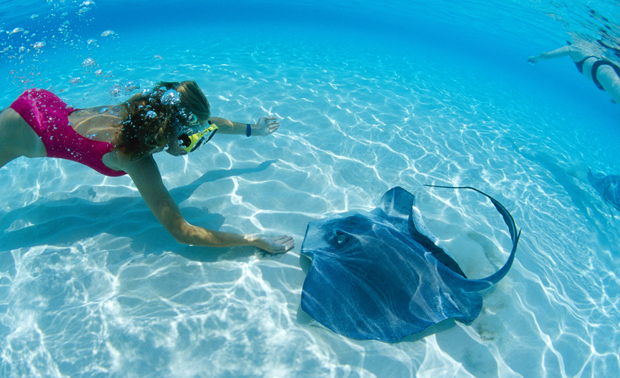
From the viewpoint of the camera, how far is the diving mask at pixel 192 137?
277 cm

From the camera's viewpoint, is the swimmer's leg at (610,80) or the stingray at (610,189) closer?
the stingray at (610,189)

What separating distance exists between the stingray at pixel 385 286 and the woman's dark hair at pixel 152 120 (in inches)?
73.3

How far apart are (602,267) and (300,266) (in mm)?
5351

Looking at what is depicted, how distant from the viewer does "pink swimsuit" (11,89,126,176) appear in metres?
2.97

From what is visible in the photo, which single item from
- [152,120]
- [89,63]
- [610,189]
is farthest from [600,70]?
[89,63]

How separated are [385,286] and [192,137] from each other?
2.51 m

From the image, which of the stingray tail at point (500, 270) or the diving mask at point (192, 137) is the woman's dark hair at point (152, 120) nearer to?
the diving mask at point (192, 137)

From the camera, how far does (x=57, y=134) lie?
120 inches

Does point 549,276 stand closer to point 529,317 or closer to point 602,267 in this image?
point 529,317

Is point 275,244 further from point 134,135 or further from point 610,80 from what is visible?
point 610,80

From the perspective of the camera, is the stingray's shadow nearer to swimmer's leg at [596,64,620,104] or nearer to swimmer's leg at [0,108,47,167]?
swimmer's leg at [0,108,47,167]

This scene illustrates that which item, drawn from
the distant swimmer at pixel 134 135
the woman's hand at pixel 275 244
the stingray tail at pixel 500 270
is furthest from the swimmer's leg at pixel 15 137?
the stingray tail at pixel 500 270

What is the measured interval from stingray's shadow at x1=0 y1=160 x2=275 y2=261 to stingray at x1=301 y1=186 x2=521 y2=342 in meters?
1.32

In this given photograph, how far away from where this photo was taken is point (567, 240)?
201 inches
